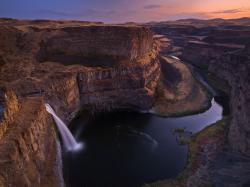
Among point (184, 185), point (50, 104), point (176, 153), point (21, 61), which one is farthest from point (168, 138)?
point (21, 61)

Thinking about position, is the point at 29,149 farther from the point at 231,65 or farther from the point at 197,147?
the point at 231,65

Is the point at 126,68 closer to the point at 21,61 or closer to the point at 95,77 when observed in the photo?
the point at 95,77

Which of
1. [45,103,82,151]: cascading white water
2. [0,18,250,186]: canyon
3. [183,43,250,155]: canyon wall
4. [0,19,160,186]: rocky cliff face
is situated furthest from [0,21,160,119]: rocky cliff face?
[183,43,250,155]: canyon wall

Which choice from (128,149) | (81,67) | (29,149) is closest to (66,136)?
(128,149)

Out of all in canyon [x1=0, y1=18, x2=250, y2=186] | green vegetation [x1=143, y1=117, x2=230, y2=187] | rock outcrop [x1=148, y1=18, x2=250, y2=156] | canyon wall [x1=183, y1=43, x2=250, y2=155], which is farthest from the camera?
rock outcrop [x1=148, y1=18, x2=250, y2=156]

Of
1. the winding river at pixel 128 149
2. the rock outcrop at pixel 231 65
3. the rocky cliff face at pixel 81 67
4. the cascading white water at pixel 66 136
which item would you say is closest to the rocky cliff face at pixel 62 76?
the rocky cliff face at pixel 81 67

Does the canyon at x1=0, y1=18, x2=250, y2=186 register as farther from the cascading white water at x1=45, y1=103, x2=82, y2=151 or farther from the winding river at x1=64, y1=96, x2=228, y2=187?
the winding river at x1=64, y1=96, x2=228, y2=187
